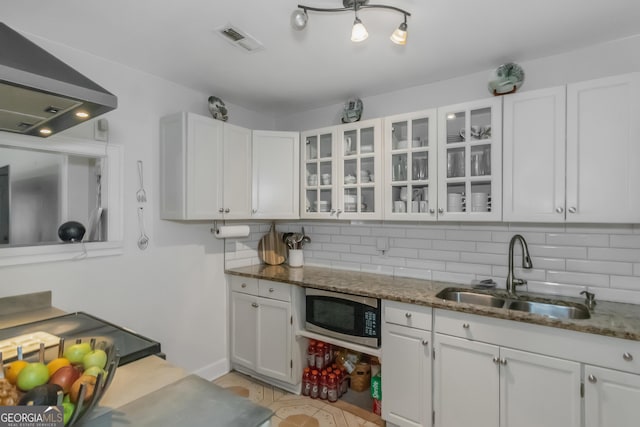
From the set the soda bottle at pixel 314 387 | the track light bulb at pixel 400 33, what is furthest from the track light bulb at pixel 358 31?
the soda bottle at pixel 314 387

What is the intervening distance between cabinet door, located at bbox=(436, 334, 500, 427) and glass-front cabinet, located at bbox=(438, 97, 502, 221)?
32.2 inches

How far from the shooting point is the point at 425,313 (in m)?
2.05

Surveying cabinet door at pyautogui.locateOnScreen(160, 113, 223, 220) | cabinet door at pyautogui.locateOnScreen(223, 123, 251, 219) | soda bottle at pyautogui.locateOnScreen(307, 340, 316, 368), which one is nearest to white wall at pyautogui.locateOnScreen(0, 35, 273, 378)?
cabinet door at pyautogui.locateOnScreen(160, 113, 223, 220)

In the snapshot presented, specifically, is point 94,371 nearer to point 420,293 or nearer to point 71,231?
point 71,231

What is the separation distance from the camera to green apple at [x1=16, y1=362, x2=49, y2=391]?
31.9 inches

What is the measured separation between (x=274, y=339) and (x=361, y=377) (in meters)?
0.78

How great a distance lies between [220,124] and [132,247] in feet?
3.73

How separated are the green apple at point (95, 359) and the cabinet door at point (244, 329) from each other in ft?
6.16

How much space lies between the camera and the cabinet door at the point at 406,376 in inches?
80.5

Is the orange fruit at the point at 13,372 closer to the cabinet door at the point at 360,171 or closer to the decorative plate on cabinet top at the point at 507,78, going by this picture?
the cabinet door at the point at 360,171

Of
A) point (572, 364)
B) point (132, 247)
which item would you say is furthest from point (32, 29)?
point (572, 364)

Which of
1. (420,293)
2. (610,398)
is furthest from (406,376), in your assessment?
(610,398)

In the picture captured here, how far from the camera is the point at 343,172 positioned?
9.14ft

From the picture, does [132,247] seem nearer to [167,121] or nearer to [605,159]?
[167,121]
